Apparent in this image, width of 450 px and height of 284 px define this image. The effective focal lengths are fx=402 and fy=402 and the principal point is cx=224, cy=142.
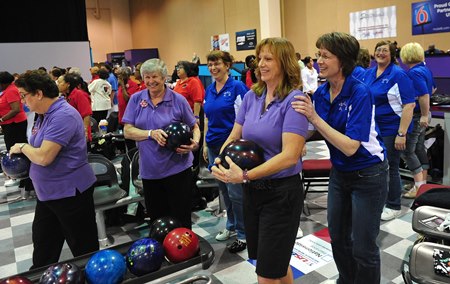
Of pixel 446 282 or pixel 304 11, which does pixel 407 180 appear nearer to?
pixel 446 282

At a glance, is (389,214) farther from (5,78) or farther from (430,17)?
(430,17)

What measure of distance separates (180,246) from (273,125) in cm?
93

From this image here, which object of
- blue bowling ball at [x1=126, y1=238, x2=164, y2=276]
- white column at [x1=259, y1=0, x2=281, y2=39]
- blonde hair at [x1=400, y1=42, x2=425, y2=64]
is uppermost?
white column at [x1=259, y1=0, x2=281, y2=39]

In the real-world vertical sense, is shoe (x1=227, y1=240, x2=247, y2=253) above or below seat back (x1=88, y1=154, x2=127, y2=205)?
below

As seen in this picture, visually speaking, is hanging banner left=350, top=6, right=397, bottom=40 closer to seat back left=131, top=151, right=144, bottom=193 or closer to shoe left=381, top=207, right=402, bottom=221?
shoe left=381, top=207, right=402, bottom=221

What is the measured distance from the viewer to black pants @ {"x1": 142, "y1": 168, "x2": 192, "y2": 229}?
2680 millimetres

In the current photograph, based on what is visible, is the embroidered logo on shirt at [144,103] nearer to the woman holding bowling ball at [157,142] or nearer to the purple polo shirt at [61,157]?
the woman holding bowling ball at [157,142]

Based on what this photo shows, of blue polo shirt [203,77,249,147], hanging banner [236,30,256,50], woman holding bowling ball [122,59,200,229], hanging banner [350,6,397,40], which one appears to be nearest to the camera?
woman holding bowling ball [122,59,200,229]

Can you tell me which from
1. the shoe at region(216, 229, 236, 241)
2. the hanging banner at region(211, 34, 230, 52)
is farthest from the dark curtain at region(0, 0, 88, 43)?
the shoe at region(216, 229, 236, 241)

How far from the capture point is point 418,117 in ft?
13.0

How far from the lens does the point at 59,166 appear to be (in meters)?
2.30

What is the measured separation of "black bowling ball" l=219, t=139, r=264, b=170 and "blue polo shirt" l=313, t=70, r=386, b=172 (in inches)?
17.1

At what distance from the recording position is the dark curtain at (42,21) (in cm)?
1462

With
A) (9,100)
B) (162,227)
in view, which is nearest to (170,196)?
(162,227)
